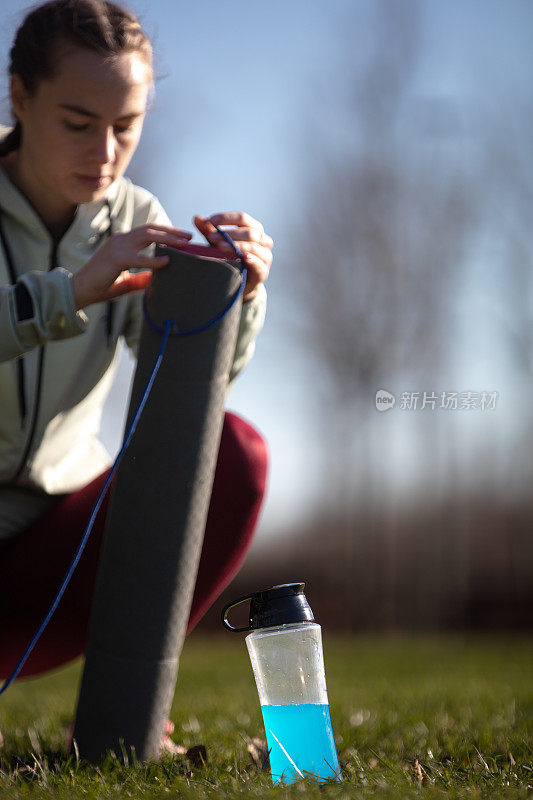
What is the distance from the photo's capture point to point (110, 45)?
7.02 feet

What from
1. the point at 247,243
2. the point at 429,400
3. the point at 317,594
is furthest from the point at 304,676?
→ the point at 317,594

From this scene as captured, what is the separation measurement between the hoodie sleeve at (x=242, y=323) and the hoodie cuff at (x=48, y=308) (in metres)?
0.47

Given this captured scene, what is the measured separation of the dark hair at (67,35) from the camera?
2162 mm

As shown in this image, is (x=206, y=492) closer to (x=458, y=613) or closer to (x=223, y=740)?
(x=223, y=740)

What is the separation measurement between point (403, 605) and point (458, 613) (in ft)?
2.31

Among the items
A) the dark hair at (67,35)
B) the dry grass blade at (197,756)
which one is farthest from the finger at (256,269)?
the dry grass blade at (197,756)

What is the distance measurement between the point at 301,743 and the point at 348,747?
0.55 meters

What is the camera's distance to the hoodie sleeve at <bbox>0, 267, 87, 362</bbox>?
1.90m

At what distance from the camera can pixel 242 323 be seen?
2236mm

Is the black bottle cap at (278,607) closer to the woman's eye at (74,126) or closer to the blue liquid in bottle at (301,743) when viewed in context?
the blue liquid in bottle at (301,743)

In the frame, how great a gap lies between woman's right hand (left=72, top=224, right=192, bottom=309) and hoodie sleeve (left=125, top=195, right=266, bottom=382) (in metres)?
0.33

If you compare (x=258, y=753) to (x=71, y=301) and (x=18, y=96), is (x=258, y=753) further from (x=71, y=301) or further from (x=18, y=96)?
(x=18, y=96)

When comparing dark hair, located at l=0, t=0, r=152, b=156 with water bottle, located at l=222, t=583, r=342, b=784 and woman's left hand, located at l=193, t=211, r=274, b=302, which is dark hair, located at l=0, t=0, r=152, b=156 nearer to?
woman's left hand, located at l=193, t=211, r=274, b=302

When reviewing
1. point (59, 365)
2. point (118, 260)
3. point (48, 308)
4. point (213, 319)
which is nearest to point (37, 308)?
point (48, 308)
